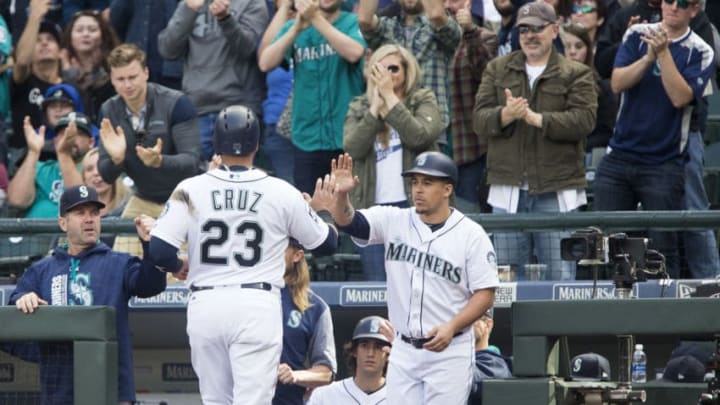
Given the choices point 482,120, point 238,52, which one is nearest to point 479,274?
point 482,120

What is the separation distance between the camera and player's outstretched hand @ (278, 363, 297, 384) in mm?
8734

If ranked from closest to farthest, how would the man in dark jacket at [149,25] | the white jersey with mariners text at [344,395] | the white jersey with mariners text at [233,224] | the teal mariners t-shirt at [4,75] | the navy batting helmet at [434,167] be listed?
the white jersey with mariners text at [233,224], the navy batting helmet at [434,167], the white jersey with mariners text at [344,395], the teal mariners t-shirt at [4,75], the man in dark jacket at [149,25]

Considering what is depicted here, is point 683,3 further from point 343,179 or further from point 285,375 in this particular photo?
point 285,375

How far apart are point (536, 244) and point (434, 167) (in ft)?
8.14

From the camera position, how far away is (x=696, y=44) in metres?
10.9

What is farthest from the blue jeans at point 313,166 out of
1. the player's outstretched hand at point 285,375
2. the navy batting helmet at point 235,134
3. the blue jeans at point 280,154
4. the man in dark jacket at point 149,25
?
the navy batting helmet at point 235,134

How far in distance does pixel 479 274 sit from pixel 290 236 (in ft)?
3.21

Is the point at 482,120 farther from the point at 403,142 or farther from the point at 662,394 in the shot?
the point at 662,394

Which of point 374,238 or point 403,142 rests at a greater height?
point 403,142

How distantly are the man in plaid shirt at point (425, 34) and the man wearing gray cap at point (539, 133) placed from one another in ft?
1.98

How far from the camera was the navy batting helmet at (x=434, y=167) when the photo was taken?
8531 mm

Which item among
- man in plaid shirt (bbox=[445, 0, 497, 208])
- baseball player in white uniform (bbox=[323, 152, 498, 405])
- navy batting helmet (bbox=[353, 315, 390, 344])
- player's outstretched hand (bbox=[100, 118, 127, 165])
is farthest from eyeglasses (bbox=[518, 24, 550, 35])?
player's outstretched hand (bbox=[100, 118, 127, 165])

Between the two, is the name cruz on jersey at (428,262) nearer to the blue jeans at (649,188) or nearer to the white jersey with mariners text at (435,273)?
the white jersey with mariners text at (435,273)

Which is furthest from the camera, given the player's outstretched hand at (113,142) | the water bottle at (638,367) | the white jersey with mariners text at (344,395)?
the player's outstretched hand at (113,142)
